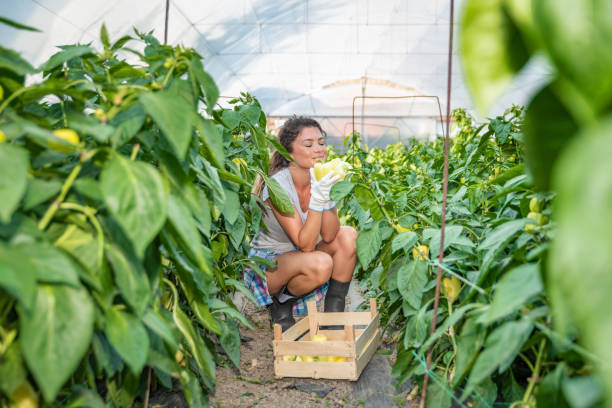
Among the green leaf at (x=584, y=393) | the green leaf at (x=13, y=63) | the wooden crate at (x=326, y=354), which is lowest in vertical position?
the wooden crate at (x=326, y=354)

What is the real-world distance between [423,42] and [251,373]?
693 cm

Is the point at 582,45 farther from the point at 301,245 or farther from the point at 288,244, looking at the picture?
the point at 288,244

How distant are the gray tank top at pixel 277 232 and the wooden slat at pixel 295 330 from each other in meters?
0.43

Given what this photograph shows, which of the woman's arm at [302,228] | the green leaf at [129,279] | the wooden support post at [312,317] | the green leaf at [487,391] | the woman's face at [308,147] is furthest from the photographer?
the woman's face at [308,147]

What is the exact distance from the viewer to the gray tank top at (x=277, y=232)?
2.22m

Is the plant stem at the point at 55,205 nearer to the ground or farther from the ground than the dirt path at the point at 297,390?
farther from the ground

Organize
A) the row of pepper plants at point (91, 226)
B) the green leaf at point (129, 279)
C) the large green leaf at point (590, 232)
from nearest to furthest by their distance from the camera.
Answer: the large green leaf at point (590, 232)
the row of pepper plants at point (91, 226)
the green leaf at point (129, 279)

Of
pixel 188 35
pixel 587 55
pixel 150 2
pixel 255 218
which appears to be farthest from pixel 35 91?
pixel 188 35

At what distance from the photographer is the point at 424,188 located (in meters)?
1.94

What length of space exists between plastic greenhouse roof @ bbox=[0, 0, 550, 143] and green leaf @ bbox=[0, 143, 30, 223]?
3870mm

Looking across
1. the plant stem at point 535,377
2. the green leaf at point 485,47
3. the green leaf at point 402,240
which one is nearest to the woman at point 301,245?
the green leaf at point 402,240

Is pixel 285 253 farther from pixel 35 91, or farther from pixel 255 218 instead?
pixel 35 91

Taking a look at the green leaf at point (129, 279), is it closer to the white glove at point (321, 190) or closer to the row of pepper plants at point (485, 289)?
the row of pepper plants at point (485, 289)

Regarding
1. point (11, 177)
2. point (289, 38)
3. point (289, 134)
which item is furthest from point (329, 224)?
point (289, 38)
